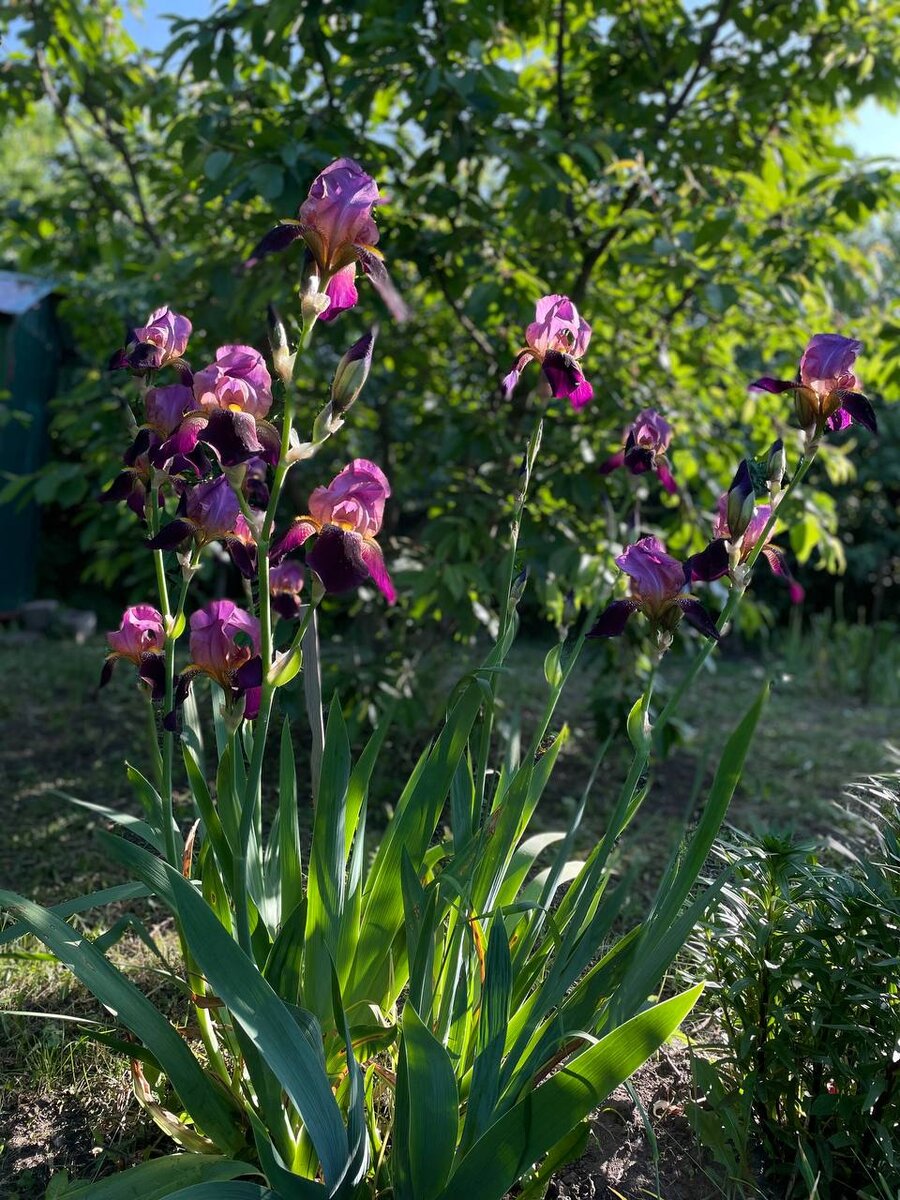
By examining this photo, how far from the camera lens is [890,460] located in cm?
834

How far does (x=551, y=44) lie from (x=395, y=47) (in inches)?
45.7

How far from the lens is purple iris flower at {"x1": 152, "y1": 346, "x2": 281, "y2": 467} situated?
1199 mm

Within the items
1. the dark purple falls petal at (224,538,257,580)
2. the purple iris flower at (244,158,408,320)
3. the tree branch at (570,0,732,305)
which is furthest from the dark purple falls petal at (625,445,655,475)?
the tree branch at (570,0,732,305)

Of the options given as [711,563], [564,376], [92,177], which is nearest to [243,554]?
[564,376]

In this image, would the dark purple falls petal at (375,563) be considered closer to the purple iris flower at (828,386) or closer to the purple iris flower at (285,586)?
the purple iris flower at (285,586)

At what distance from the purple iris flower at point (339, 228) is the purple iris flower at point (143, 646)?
1.83 ft

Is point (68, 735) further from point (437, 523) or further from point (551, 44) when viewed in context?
point (551, 44)

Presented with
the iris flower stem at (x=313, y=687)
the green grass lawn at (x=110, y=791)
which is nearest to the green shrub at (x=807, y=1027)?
the green grass lawn at (x=110, y=791)

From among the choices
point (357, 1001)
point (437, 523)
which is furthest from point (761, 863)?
point (437, 523)

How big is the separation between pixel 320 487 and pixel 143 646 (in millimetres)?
430

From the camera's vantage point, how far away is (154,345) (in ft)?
4.58

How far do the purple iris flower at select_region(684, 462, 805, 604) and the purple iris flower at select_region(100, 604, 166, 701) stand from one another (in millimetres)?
768

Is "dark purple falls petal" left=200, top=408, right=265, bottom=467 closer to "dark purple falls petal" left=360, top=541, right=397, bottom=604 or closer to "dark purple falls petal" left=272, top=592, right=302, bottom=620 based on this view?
"dark purple falls petal" left=360, top=541, right=397, bottom=604

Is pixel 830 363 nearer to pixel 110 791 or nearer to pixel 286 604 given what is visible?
pixel 286 604
